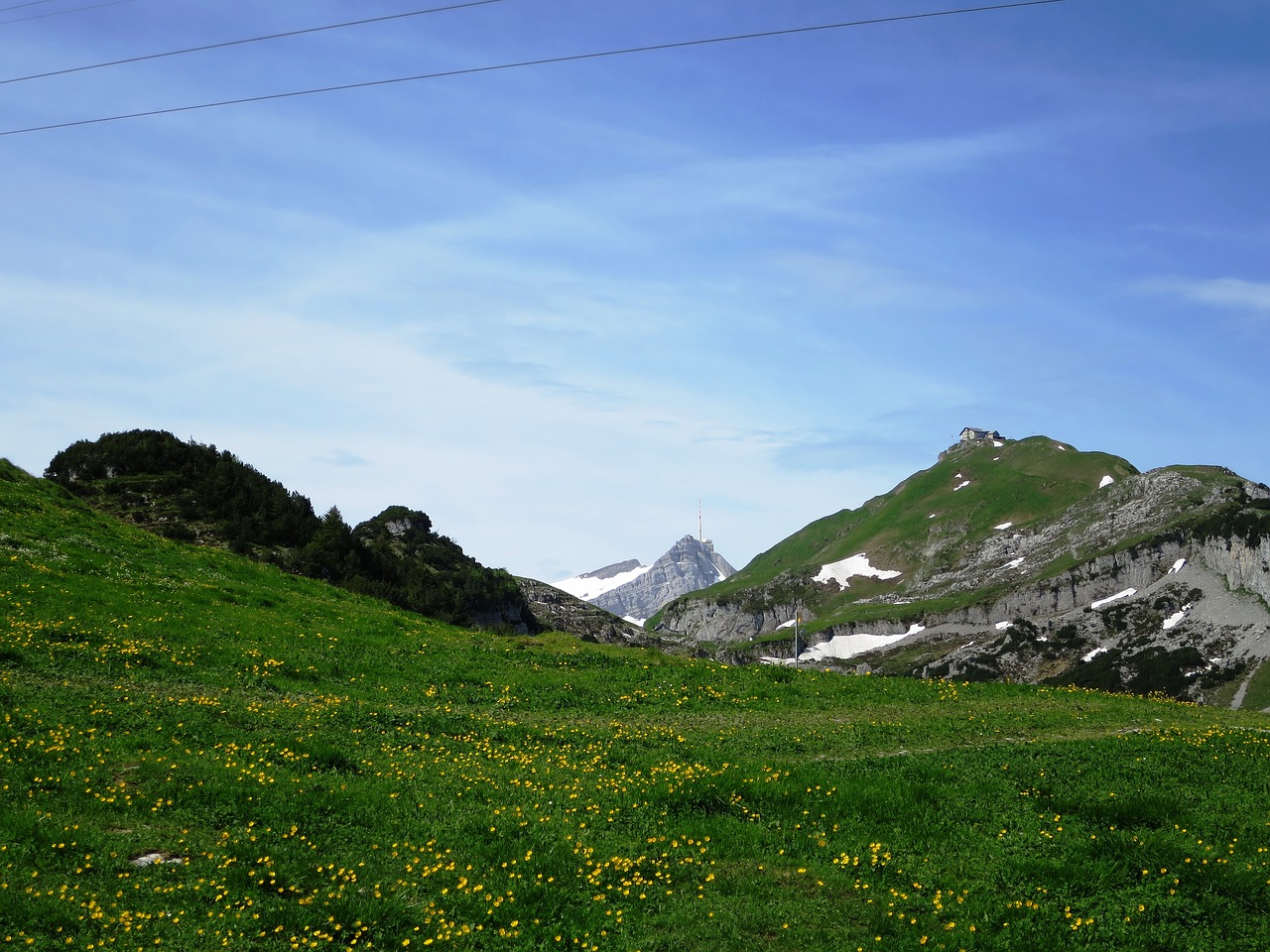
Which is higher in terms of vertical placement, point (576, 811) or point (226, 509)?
point (226, 509)

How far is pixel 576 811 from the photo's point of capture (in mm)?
17297

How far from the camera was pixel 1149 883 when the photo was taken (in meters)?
14.7

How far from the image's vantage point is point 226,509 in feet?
206

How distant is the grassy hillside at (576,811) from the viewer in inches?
518

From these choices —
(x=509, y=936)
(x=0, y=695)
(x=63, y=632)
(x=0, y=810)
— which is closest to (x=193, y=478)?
(x=63, y=632)

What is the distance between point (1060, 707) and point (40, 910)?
2550 cm

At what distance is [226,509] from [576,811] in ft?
171

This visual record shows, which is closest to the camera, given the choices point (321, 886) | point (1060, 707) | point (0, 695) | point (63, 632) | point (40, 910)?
point (40, 910)

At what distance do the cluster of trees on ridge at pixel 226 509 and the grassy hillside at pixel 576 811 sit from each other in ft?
102

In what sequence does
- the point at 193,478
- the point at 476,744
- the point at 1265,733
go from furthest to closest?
the point at 193,478
the point at 1265,733
the point at 476,744

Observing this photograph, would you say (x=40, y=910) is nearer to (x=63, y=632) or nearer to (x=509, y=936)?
(x=509, y=936)

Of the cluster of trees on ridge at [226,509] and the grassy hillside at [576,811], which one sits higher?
the cluster of trees on ridge at [226,509]

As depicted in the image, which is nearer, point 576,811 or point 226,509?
point 576,811

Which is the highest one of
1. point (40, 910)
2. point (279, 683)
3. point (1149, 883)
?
point (279, 683)
